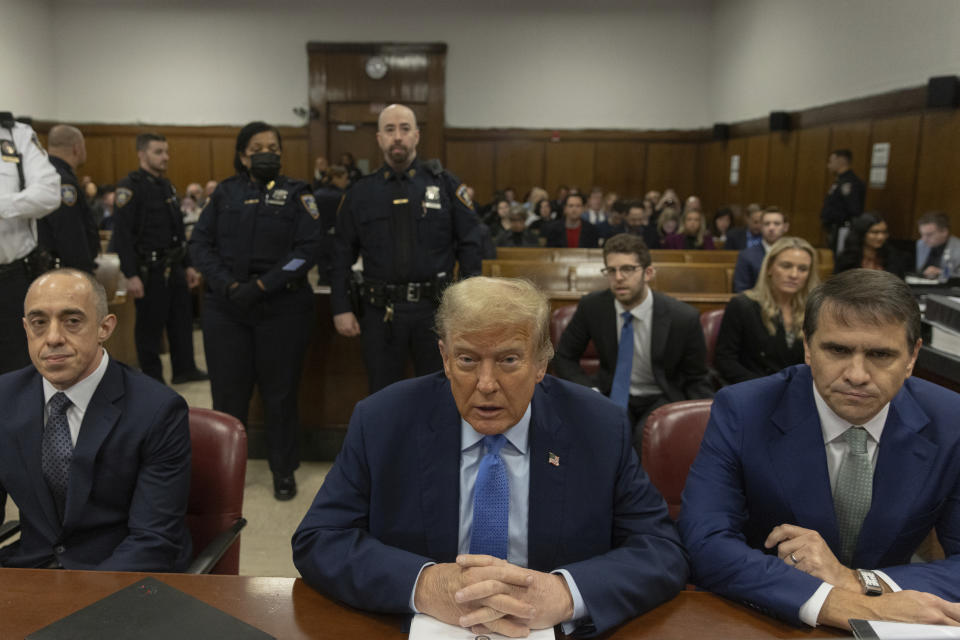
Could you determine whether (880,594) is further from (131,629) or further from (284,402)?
(284,402)

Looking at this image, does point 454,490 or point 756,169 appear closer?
point 454,490

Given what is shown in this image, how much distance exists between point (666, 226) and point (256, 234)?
21.7 ft

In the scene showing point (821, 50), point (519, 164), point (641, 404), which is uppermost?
point (821, 50)

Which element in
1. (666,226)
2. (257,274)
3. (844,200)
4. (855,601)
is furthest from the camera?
(666,226)

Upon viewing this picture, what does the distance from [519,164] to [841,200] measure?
653 centimetres

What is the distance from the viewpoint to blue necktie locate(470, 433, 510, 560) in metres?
1.54

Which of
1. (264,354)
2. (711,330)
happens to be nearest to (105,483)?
(264,354)

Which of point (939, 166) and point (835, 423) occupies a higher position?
point (939, 166)

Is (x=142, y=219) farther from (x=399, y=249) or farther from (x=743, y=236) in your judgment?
(x=743, y=236)

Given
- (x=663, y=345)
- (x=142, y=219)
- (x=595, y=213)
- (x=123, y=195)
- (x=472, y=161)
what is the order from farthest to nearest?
(x=472, y=161) < (x=595, y=213) < (x=142, y=219) < (x=123, y=195) < (x=663, y=345)

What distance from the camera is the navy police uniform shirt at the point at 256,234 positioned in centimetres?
361

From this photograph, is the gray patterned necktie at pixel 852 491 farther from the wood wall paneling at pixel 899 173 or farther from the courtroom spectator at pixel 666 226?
the courtroom spectator at pixel 666 226

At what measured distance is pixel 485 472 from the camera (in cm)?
154

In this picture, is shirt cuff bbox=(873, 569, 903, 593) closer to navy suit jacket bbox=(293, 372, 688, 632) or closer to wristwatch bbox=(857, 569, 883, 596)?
wristwatch bbox=(857, 569, 883, 596)
